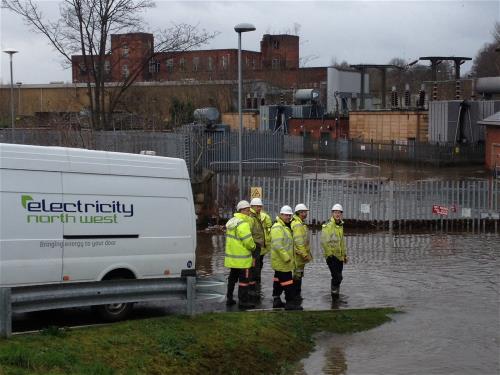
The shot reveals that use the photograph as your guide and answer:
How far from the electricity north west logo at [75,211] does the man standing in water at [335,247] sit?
3859 mm

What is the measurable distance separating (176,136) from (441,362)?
23104mm

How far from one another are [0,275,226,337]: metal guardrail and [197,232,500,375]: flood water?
174 cm

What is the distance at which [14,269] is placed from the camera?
9414mm

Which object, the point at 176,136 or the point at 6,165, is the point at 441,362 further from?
the point at 176,136

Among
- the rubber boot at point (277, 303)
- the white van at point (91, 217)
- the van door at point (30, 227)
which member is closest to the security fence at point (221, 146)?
the rubber boot at point (277, 303)

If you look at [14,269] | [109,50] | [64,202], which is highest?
→ [109,50]

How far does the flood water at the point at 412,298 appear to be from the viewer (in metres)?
9.45

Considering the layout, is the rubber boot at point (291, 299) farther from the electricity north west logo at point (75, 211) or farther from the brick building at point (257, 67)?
the brick building at point (257, 67)

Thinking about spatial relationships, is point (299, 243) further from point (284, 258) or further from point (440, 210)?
point (440, 210)

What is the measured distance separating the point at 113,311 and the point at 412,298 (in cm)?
552

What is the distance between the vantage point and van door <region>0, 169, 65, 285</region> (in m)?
9.37

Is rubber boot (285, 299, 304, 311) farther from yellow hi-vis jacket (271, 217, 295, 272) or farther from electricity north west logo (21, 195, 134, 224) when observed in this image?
electricity north west logo (21, 195, 134, 224)

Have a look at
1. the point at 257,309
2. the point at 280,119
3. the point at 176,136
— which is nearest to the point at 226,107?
the point at 280,119

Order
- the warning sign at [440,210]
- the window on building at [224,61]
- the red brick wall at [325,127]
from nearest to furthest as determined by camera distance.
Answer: the warning sign at [440,210]
the red brick wall at [325,127]
the window on building at [224,61]
